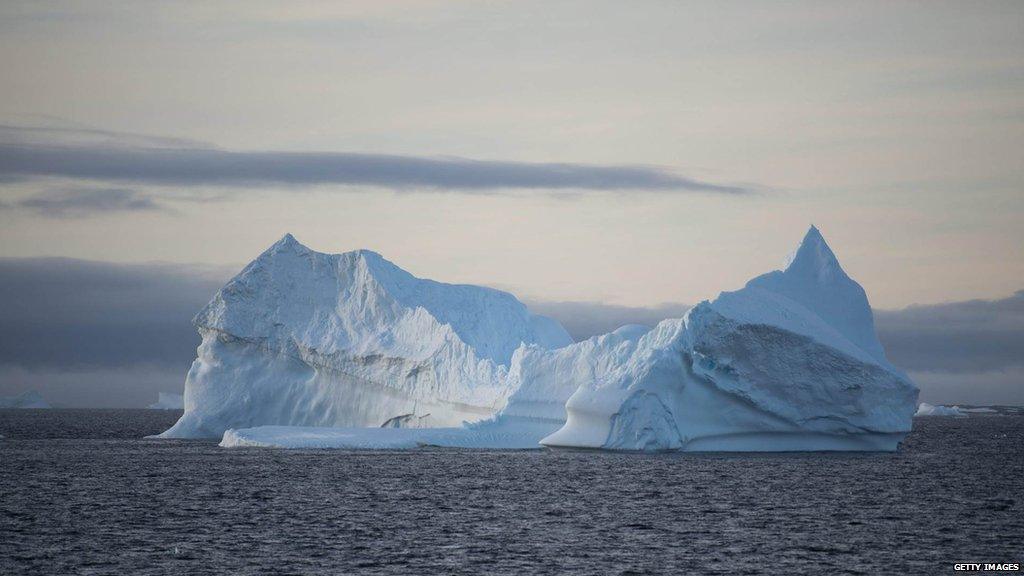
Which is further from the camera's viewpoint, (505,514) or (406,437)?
(406,437)

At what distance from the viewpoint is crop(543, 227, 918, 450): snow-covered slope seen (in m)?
36.2

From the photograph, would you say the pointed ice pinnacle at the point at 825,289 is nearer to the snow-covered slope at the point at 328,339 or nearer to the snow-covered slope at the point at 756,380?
the snow-covered slope at the point at 756,380

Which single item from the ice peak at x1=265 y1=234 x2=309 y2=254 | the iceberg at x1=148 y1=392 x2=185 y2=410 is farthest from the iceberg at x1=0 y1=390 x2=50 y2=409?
the ice peak at x1=265 y1=234 x2=309 y2=254

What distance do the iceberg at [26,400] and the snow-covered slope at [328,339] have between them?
65.2m

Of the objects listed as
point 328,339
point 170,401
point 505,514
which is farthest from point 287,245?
point 170,401

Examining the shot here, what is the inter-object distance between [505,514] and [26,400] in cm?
9254

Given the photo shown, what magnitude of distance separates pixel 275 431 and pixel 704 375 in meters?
14.7

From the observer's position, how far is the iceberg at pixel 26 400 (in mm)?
106438

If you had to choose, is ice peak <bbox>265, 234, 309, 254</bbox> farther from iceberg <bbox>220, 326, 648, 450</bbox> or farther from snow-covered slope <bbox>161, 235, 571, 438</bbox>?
iceberg <bbox>220, 326, 648, 450</bbox>

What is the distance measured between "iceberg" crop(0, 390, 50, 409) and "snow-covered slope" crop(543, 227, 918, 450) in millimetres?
79437

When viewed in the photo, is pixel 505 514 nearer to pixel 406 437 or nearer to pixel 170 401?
pixel 406 437

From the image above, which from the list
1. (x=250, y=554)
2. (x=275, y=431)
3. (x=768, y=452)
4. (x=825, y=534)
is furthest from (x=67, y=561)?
(x=768, y=452)

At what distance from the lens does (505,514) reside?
25.1 metres

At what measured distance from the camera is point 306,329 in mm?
46125
